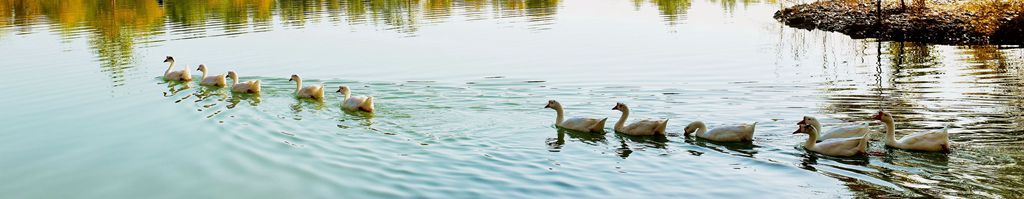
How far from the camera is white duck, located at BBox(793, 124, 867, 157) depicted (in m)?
15.3

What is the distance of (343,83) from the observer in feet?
84.9

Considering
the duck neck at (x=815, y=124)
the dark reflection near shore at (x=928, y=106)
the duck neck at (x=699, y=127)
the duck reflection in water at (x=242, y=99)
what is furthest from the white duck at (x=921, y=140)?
the duck reflection in water at (x=242, y=99)

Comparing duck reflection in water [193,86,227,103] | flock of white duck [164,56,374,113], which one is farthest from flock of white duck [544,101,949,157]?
duck reflection in water [193,86,227,103]

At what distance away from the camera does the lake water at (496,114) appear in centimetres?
1466

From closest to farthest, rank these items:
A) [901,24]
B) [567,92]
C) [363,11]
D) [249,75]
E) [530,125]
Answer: [530,125], [567,92], [249,75], [901,24], [363,11]

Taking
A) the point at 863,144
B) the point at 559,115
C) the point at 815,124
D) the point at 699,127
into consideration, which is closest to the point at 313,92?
the point at 559,115

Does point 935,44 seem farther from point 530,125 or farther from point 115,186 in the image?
point 115,186

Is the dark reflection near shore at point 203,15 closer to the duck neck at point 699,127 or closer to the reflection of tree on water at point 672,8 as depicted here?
the reflection of tree on water at point 672,8

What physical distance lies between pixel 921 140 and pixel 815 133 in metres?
1.53

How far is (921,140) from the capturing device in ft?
50.4

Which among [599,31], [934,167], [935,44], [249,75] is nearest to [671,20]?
[599,31]

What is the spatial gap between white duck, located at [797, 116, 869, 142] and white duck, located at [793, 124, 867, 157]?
0.15m

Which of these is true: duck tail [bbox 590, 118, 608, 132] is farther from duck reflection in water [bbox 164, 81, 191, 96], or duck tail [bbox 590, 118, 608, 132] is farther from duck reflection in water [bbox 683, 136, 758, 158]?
duck reflection in water [bbox 164, 81, 191, 96]

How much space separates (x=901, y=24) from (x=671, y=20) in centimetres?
1286
